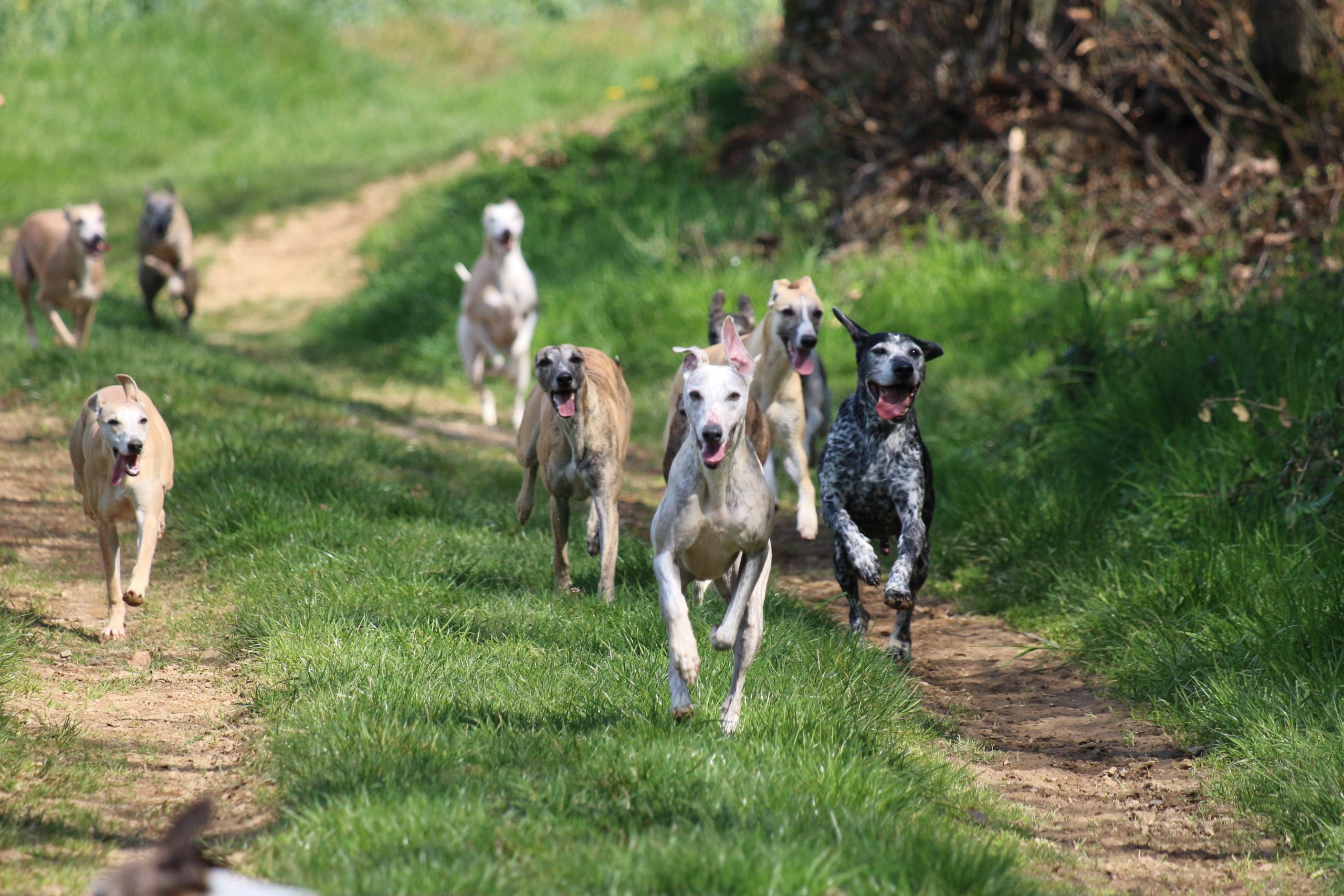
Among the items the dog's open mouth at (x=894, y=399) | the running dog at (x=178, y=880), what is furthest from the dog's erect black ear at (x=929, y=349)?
the running dog at (x=178, y=880)

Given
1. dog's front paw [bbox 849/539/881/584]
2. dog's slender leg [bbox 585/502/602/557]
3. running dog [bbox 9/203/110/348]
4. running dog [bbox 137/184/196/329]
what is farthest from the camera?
running dog [bbox 137/184/196/329]

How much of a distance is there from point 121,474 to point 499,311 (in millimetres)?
5384

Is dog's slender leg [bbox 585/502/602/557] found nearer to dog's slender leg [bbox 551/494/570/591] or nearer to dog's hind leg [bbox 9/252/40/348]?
dog's slender leg [bbox 551/494/570/591]

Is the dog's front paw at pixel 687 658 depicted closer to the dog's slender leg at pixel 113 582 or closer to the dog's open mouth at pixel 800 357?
the dog's slender leg at pixel 113 582

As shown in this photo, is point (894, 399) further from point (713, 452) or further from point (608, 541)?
point (713, 452)

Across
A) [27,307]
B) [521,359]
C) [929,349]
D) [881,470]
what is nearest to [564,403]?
[881,470]

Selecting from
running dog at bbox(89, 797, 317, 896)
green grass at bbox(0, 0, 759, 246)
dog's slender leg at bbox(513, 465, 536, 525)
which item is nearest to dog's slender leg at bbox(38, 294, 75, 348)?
dog's slender leg at bbox(513, 465, 536, 525)

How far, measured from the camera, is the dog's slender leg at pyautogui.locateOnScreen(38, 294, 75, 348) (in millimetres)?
10500

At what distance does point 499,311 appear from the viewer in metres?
10.7

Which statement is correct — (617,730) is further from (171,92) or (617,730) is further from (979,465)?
(171,92)

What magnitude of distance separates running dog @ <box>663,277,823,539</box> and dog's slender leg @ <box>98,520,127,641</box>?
2629 millimetres

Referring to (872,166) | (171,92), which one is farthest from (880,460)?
(171,92)

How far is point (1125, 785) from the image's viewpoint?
190 inches

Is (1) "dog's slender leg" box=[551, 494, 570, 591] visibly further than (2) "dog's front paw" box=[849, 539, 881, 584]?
Yes
